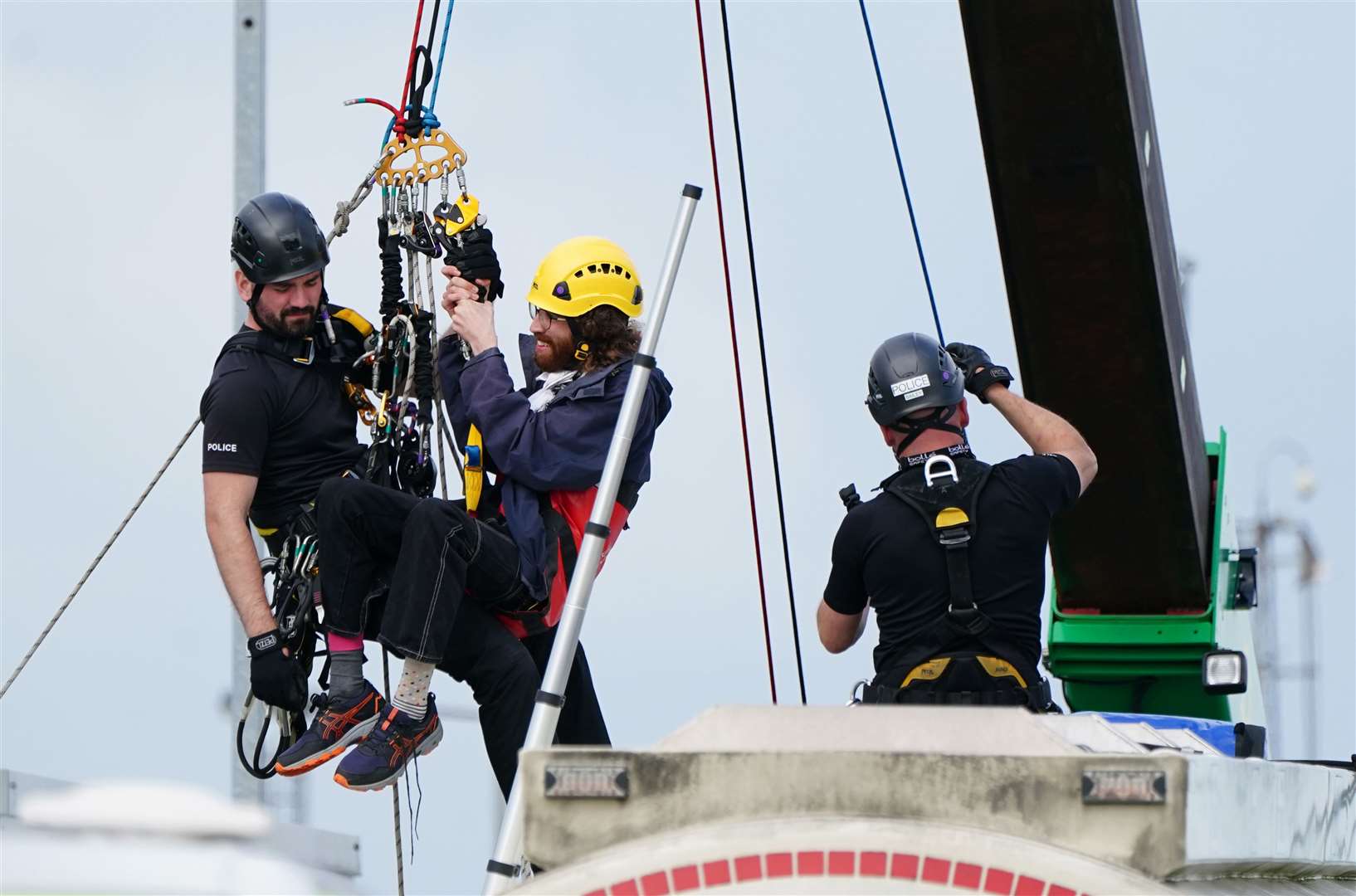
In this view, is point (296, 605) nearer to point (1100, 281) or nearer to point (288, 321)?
point (288, 321)

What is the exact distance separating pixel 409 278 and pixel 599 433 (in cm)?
96

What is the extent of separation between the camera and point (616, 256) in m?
7.39

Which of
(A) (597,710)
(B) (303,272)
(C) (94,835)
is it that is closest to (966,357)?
(A) (597,710)

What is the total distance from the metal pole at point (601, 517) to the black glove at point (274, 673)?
4.41 feet

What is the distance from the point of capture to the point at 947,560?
22.0ft

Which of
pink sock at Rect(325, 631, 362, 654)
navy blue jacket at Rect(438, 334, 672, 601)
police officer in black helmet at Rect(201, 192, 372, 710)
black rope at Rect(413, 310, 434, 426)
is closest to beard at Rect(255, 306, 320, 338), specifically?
police officer in black helmet at Rect(201, 192, 372, 710)

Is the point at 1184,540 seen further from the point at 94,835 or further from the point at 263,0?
the point at 94,835

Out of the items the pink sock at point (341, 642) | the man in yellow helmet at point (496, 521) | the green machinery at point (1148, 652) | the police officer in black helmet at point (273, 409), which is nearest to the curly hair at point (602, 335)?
the man in yellow helmet at point (496, 521)

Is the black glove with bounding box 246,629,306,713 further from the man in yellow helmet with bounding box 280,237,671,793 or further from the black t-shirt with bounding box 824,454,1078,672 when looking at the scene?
the black t-shirt with bounding box 824,454,1078,672

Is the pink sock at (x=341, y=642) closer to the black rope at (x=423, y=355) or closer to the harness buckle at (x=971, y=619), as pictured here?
the black rope at (x=423, y=355)

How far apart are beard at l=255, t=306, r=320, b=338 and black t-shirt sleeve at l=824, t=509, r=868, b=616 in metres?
1.98

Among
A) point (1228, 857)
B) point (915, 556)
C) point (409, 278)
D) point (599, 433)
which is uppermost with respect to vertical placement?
point (409, 278)

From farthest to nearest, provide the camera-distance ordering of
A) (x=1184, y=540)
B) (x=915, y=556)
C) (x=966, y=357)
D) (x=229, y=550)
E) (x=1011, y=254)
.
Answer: (x=1184, y=540) < (x=1011, y=254) < (x=966, y=357) < (x=229, y=550) < (x=915, y=556)

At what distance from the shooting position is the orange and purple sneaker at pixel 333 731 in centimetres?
705
